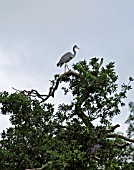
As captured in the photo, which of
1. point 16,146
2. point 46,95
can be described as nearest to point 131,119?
point 46,95

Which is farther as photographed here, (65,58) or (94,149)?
(65,58)

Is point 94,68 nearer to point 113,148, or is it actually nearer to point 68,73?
point 68,73

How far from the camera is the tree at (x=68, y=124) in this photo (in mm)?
5059

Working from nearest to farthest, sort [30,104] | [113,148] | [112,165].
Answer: [112,165] < [113,148] < [30,104]

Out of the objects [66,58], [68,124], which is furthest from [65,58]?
[68,124]

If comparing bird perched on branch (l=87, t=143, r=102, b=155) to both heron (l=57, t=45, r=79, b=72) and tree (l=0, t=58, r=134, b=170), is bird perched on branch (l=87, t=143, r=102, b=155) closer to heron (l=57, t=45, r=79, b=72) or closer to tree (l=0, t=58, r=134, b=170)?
tree (l=0, t=58, r=134, b=170)

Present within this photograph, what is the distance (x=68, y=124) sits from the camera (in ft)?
17.7

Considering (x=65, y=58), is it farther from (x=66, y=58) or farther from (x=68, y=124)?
(x=68, y=124)

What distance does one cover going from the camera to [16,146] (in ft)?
17.1

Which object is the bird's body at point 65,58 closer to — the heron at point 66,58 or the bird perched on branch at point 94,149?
the heron at point 66,58

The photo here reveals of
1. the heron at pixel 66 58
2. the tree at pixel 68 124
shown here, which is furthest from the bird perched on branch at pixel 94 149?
the heron at pixel 66 58

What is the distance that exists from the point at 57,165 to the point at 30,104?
1.00 metres

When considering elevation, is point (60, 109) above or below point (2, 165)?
above

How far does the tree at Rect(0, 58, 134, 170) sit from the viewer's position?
5.06 meters
